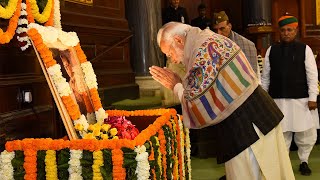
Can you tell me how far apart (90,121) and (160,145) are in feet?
1.48

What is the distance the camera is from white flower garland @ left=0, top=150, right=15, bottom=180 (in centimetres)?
230

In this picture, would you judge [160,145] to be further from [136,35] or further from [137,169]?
[136,35]

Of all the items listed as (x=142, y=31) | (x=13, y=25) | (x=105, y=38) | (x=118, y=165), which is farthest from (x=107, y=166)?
(x=142, y=31)

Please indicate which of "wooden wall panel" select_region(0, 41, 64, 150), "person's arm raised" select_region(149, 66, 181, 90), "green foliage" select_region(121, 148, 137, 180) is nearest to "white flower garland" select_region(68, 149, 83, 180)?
"green foliage" select_region(121, 148, 137, 180)

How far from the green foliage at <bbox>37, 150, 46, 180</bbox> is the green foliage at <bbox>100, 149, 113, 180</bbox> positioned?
1.06 ft

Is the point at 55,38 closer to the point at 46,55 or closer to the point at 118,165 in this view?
the point at 46,55

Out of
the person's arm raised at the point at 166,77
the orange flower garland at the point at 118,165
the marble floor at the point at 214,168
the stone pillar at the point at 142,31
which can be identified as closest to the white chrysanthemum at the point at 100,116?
the person's arm raised at the point at 166,77

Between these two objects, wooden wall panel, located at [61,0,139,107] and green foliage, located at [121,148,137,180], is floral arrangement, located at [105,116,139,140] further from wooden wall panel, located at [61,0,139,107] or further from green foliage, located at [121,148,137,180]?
wooden wall panel, located at [61,0,139,107]

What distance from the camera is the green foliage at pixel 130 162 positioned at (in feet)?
7.11

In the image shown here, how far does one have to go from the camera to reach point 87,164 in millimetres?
2225

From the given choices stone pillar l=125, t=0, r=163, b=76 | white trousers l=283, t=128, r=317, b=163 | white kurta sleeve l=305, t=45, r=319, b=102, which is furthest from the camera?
stone pillar l=125, t=0, r=163, b=76

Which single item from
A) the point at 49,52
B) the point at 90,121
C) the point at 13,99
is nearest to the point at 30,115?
the point at 13,99

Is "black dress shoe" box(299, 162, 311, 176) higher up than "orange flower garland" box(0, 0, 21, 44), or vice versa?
"orange flower garland" box(0, 0, 21, 44)

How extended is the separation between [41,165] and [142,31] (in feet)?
14.7
